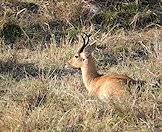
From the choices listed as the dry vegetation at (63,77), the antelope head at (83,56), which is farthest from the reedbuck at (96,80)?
the dry vegetation at (63,77)

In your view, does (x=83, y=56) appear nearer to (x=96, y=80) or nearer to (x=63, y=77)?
(x=96, y=80)

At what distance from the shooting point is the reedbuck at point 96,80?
649 centimetres

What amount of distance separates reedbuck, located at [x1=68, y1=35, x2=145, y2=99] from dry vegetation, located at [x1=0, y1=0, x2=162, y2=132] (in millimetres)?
152

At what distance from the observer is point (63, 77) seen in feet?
25.9

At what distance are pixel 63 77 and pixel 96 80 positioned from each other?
0.80m

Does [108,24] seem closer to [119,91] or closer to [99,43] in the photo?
[99,43]

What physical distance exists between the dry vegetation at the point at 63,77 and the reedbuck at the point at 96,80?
0.50 ft

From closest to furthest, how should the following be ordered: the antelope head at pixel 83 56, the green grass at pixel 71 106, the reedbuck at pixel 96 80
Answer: the green grass at pixel 71 106 → the reedbuck at pixel 96 80 → the antelope head at pixel 83 56

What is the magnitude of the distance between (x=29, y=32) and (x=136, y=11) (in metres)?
1.96

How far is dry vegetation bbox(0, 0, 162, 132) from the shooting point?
223 inches

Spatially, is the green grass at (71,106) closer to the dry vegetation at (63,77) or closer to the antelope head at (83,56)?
the dry vegetation at (63,77)

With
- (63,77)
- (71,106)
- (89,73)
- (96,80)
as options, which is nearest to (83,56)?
(89,73)

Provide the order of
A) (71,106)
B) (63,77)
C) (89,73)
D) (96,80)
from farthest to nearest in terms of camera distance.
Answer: (63,77), (89,73), (96,80), (71,106)

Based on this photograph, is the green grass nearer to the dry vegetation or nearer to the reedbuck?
the dry vegetation
